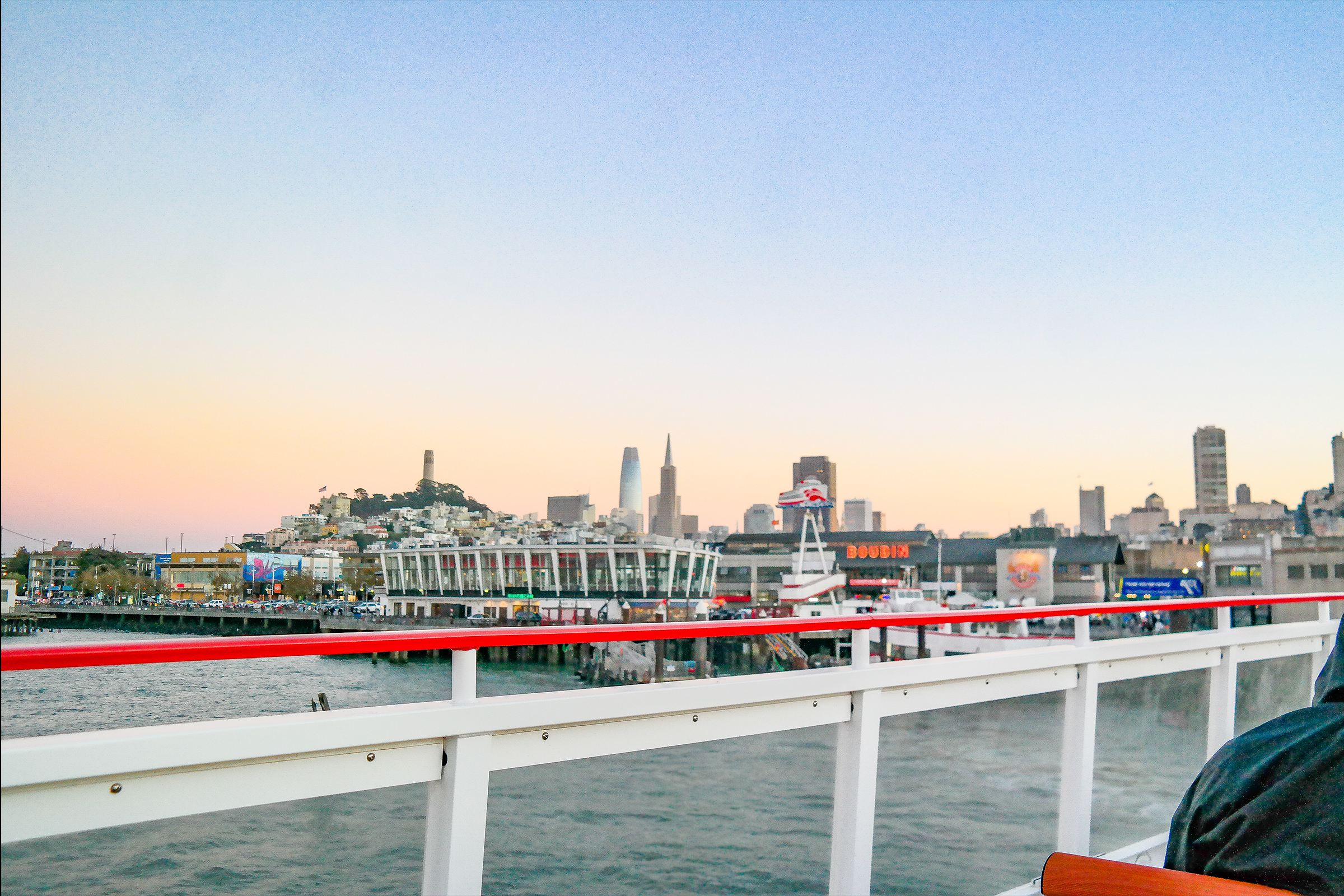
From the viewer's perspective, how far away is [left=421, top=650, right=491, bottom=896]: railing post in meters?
1.62

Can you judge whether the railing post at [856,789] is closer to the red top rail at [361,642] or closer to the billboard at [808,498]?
the red top rail at [361,642]

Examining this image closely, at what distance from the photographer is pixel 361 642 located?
4.83 feet

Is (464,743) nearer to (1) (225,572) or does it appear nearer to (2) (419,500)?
(1) (225,572)

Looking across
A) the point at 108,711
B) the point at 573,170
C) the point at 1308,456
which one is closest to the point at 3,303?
the point at 108,711

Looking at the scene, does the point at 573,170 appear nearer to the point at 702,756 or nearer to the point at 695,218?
the point at 695,218

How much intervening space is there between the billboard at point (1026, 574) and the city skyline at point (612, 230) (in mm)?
11265

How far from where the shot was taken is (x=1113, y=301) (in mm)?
46406

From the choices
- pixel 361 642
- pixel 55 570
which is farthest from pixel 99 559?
pixel 361 642

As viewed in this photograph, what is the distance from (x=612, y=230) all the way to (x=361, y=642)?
48124 millimetres

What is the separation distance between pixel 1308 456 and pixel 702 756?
154 feet

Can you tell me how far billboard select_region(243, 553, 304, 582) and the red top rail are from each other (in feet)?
5.22

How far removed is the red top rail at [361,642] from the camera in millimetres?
1202

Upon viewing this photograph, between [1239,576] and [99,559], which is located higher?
[99,559]

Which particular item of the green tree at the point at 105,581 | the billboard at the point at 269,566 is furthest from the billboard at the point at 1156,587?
the green tree at the point at 105,581
